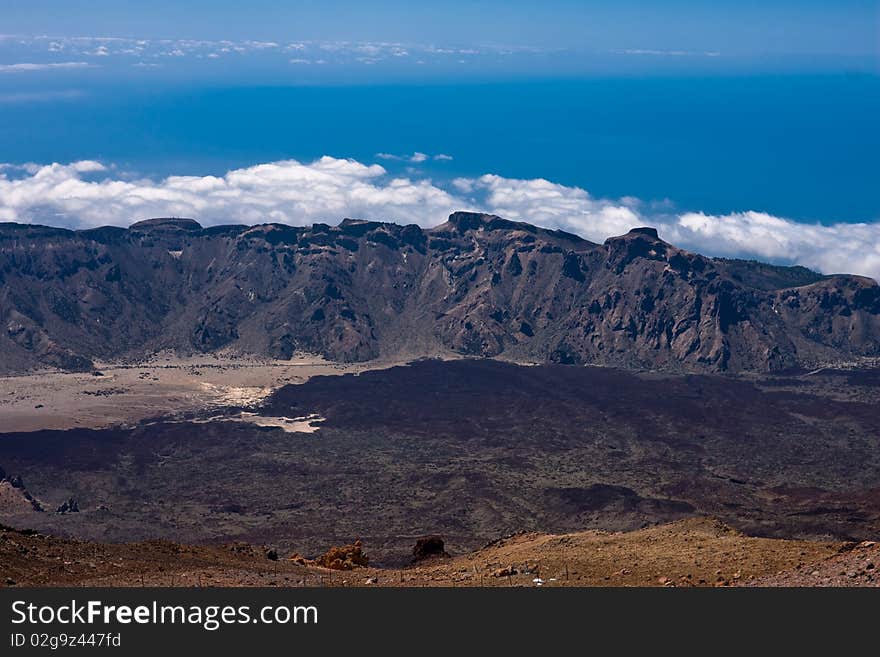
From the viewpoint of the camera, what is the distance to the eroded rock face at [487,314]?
562 ft

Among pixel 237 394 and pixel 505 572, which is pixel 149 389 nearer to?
pixel 237 394

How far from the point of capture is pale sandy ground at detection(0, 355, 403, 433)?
441 feet

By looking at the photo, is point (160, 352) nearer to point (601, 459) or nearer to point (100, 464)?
point (100, 464)

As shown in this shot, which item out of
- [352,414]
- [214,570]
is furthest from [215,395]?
[214,570]

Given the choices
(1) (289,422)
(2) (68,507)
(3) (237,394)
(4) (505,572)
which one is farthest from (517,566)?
(3) (237,394)

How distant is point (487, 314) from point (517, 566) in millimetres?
152551

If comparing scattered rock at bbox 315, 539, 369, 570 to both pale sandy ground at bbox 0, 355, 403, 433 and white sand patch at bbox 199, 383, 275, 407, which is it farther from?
white sand patch at bbox 199, 383, 275, 407

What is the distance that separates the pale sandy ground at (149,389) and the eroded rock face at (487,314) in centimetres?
620

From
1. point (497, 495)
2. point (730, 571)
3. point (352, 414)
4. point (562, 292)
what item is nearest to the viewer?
point (730, 571)

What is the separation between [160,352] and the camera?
179m

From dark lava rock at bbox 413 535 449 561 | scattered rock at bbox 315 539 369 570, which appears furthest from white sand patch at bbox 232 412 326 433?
scattered rock at bbox 315 539 369 570

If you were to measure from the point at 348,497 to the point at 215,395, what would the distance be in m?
57.0

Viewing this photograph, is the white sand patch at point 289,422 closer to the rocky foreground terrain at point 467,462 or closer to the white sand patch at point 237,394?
the rocky foreground terrain at point 467,462

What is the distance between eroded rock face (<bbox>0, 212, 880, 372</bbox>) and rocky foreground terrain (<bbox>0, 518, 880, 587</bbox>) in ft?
445
